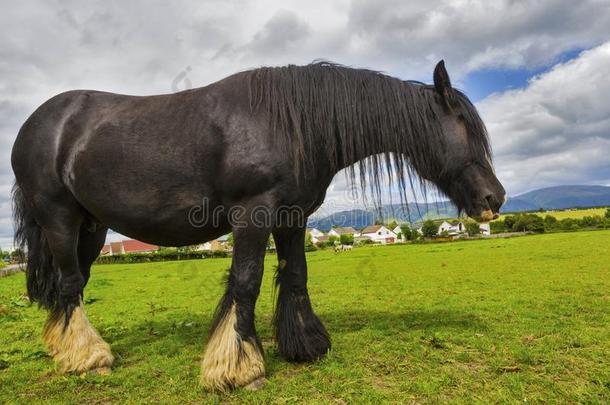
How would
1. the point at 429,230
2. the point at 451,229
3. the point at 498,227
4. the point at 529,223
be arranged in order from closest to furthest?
the point at 529,223 < the point at 429,230 < the point at 498,227 < the point at 451,229

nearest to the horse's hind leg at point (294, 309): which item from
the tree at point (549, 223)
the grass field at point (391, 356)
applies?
the grass field at point (391, 356)

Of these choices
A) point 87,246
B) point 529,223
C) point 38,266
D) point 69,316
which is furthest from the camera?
point 529,223

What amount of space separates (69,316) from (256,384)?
240 centimetres

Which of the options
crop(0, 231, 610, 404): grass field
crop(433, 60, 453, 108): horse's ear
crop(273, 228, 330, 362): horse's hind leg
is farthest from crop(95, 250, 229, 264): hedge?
crop(433, 60, 453, 108): horse's ear

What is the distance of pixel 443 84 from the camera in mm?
4094

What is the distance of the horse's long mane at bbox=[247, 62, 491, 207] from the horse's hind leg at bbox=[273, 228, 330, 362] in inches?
39.5

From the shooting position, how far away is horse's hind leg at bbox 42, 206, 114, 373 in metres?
4.32

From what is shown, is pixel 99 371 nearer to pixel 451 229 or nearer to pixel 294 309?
pixel 294 309

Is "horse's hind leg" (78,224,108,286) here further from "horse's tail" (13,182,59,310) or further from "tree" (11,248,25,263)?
"tree" (11,248,25,263)

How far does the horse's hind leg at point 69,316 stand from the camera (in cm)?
432

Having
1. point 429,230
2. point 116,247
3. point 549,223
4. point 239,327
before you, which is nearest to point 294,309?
point 239,327

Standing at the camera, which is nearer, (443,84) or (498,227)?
(443,84)

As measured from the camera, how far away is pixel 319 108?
3980 mm

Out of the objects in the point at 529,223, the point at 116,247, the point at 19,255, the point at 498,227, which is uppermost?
the point at 116,247
